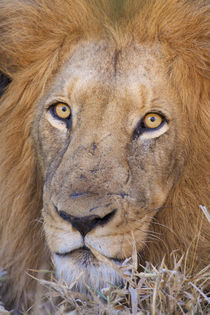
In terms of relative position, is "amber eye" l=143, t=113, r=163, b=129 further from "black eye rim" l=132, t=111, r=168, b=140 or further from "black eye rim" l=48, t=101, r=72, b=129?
"black eye rim" l=48, t=101, r=72, b=129

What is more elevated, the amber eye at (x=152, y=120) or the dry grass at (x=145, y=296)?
the amber eye at (x=152, y=120)

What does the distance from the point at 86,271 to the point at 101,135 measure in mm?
826

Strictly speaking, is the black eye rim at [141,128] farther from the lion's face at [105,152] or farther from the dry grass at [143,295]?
the dry grass at [143,295]

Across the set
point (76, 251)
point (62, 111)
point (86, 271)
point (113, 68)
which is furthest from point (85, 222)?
point (113, 68)

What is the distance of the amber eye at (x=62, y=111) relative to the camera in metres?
4.18

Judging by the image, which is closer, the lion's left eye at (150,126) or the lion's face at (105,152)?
the lion's face at (105,152)

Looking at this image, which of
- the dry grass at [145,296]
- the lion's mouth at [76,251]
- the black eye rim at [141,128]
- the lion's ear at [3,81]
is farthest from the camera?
the lion's ear at [3,81]

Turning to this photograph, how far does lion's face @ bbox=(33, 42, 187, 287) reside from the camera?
3639mm

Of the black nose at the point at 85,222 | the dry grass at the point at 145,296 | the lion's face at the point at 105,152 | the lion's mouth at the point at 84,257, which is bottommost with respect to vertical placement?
the dry grass at the point at 145,296

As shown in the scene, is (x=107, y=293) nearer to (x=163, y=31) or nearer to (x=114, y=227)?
(x=114, y=227)

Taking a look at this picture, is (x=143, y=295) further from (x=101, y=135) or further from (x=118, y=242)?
(x=101, y=135)

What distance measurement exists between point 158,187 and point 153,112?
18.5 inches

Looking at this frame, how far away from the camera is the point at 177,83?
4.14m

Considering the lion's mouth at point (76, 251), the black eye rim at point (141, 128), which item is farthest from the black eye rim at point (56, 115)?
the lion's mouth at point (76, 251)
